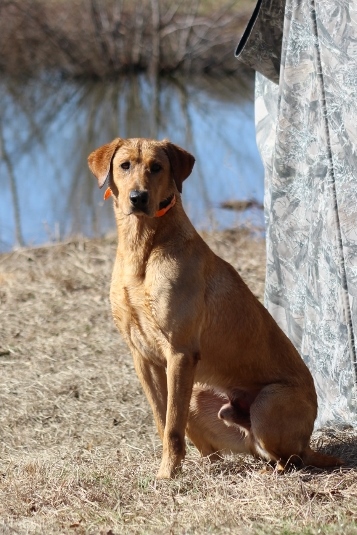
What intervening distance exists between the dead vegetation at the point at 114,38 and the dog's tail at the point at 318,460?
1821 centimetres

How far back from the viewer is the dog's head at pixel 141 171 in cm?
461

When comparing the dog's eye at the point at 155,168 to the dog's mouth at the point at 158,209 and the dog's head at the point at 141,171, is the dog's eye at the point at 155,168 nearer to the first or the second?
the dog's head at the point at 141,171

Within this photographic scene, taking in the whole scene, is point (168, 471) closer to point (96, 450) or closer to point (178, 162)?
point (96, 450)

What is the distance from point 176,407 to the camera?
14.9 ft

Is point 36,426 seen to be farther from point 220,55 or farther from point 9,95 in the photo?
point 220,55

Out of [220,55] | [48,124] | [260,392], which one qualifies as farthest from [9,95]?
[260,392]

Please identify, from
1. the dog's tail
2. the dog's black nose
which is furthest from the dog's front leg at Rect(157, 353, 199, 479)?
the dog's black nose

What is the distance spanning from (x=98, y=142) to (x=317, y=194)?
34.4ft

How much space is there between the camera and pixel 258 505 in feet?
13.6

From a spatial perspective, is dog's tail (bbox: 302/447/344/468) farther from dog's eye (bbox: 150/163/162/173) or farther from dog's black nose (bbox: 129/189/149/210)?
dog's eye (bbox: 150/163/162/173)

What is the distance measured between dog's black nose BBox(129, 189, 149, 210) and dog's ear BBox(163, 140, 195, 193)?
0.24 metres

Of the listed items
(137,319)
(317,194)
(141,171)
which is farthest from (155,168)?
(317,194)

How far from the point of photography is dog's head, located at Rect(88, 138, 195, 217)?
4.61 metres

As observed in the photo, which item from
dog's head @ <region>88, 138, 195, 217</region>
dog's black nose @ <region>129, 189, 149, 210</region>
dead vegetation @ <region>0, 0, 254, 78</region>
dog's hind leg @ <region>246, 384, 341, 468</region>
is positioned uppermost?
dead vegetation @ <region>0, 0, 254, 78</region>
